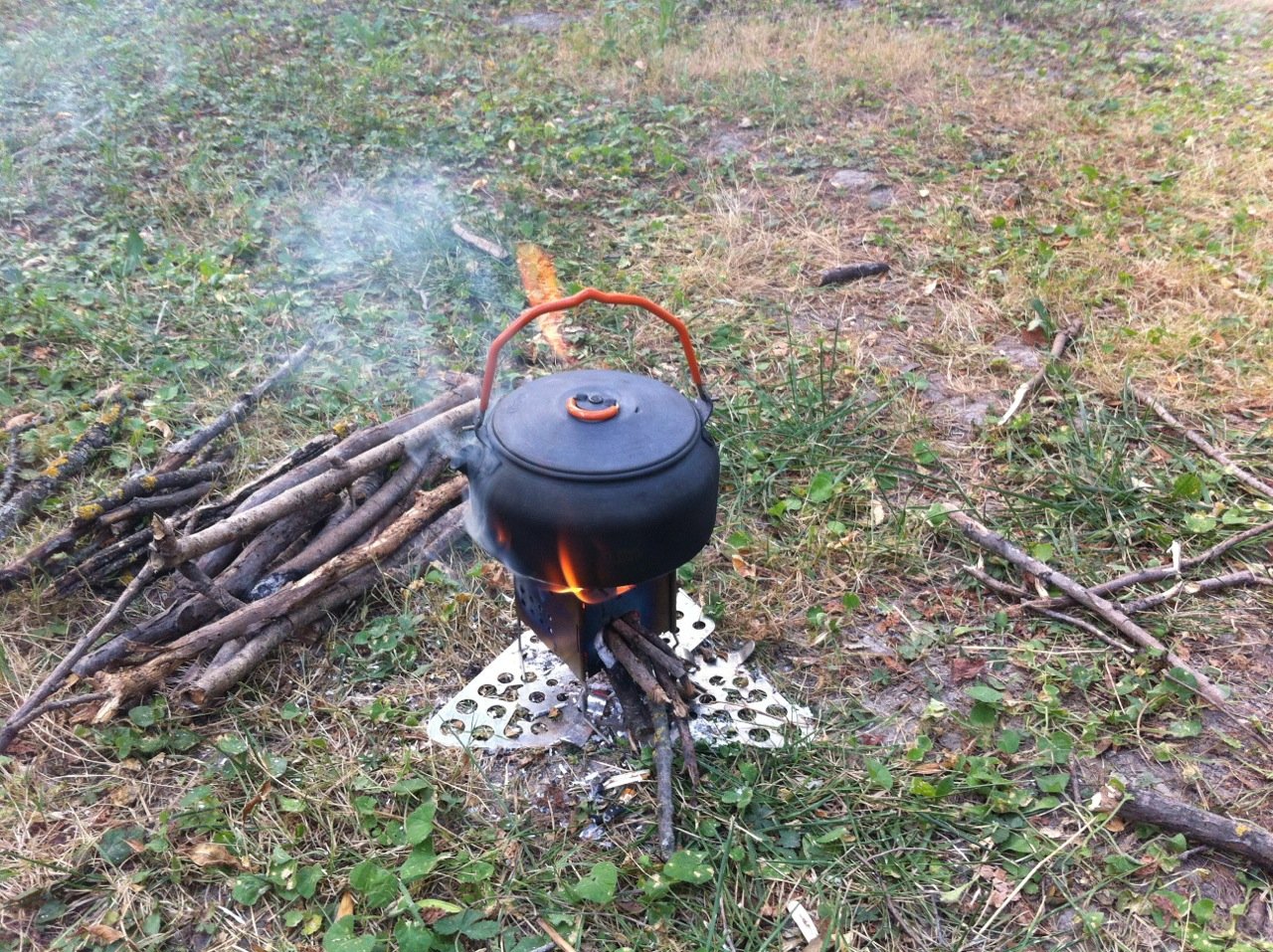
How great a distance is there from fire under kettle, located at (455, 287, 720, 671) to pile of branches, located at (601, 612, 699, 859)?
0.26 meters

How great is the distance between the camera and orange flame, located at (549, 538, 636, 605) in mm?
2031

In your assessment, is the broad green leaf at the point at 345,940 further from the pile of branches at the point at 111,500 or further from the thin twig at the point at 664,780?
the pile of branches at the point at 111,500

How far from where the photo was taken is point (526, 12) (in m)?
8.83

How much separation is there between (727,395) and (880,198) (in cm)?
260

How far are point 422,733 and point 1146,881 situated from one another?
209cm

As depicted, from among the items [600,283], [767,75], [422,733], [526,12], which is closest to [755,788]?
[422,733]

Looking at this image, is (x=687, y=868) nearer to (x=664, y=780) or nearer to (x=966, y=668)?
(x=664, y=780)

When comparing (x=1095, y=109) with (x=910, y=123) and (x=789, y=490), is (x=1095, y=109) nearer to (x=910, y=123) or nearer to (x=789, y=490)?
(x=910, y=123)

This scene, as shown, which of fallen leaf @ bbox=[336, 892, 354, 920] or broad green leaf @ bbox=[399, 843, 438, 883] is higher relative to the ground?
broad green leaf @ bbox=[399, 843, 438, 883]

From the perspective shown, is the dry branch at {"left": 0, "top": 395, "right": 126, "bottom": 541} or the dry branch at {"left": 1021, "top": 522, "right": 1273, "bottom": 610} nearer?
the dry branch at {"left": 1021, "top": 522, "right": 1273, "bottom": 610}

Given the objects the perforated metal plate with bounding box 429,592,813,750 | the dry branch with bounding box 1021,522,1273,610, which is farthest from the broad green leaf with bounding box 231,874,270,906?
the dry branch with bounding box 1021,522,1273,610

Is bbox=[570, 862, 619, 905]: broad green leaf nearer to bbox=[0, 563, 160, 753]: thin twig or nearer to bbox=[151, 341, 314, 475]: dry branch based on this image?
bbox=[0, 563, 160, 753]: thin twig

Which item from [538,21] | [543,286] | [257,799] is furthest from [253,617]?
[538,21]

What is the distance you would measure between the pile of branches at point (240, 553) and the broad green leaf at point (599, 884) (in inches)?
51.5
